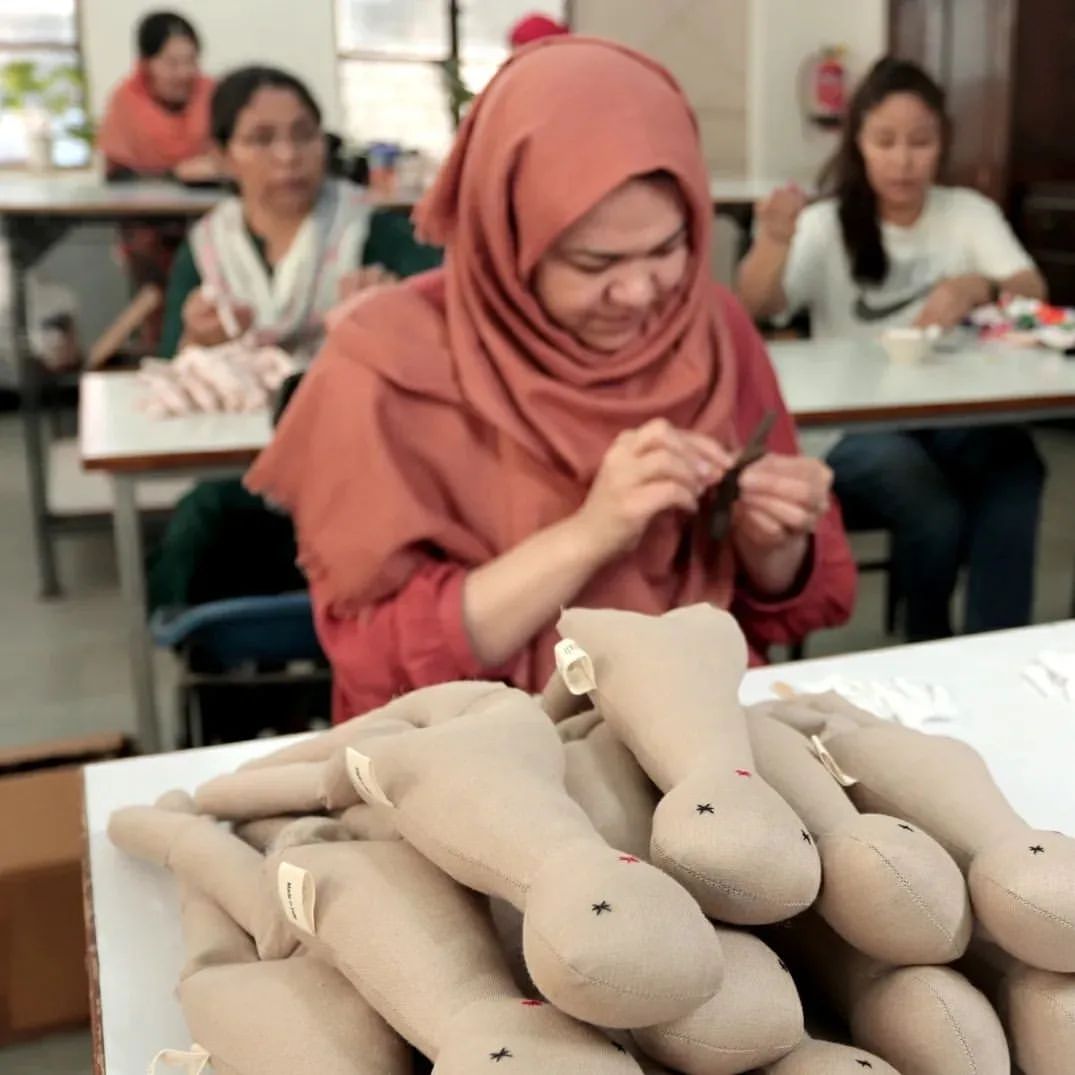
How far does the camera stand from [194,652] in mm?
1485

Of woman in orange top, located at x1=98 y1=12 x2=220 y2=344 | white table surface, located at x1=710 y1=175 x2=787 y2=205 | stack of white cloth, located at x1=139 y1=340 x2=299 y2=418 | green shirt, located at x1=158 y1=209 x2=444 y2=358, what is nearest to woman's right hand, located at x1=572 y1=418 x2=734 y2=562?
stack of white cloth, located at x1=139 y1=340 x2=299 y2=418

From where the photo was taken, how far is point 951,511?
2.17 metres

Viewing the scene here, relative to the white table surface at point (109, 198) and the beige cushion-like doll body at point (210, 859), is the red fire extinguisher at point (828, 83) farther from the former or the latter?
the beige cushion-like doll body at point (210, 859)

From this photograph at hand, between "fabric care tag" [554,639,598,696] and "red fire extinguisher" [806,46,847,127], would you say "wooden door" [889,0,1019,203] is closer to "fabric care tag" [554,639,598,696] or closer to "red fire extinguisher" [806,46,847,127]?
"red fire extinguisher" [806,46,847,127]

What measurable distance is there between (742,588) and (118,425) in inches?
39.9

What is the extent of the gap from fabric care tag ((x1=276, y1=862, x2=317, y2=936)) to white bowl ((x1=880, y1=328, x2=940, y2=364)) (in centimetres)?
184

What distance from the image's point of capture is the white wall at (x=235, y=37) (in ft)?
16.8

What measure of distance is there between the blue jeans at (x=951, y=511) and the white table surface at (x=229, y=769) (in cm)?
112

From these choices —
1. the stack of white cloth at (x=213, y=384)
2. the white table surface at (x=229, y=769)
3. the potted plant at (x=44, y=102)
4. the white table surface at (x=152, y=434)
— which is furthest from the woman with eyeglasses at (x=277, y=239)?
the potted plant at (x=44, y=102)

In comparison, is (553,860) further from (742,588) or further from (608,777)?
(742,588)

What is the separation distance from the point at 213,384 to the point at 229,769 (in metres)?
1.14

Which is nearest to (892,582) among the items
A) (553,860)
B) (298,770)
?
(298,770)

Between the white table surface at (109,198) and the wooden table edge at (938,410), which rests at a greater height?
the white table surface at (109,198)

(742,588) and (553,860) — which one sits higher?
(553,860)
